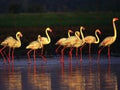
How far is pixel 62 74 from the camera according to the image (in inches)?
733

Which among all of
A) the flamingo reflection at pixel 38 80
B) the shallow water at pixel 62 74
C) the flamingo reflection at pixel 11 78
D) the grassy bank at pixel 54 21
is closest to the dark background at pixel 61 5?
the grassy bank at pixel 54 21

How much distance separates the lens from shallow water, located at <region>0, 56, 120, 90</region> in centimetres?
1598

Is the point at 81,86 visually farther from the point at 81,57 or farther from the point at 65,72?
the point at 81,57

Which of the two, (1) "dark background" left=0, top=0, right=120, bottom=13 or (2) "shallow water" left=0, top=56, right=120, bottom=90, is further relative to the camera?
(1) "dark background" left=0, top=0, right=120, bottom=13

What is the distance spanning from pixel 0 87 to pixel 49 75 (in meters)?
2.69

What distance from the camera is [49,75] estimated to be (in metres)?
18.5

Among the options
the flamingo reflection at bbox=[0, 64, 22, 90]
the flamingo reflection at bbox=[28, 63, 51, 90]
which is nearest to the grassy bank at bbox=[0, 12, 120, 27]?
the flamingo reflection at bbox=[0, 64, 22, 90]

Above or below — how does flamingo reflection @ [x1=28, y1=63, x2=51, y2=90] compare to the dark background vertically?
below

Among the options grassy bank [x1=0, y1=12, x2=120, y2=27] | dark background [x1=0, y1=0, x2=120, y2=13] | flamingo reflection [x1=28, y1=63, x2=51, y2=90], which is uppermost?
dark background [x1=0, y1=0, x2=120, y2=13]

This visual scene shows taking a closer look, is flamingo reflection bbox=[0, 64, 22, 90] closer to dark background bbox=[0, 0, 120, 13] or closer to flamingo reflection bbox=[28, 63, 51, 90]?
flamingo reflection bbox=[28, 63, 51, 90]

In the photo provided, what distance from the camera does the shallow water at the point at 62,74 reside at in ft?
52.4

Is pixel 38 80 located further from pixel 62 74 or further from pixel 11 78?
pixel 62 74

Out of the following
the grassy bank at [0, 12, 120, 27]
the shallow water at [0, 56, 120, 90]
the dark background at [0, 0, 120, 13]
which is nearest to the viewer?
the shallow water at [0, 56, 120, 90]

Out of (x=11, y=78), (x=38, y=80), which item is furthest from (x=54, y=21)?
(x=38, y=80)
